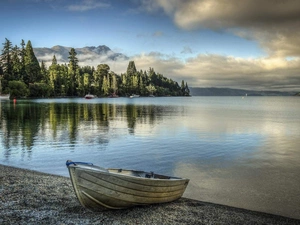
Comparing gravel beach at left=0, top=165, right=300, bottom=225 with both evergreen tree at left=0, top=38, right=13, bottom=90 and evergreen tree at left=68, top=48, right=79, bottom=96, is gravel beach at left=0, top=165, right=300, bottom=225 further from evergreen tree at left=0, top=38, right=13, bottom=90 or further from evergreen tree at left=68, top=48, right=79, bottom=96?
evergreen tree at left=68, top=48, right=79, bottom=96

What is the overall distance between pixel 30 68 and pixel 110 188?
162 metres

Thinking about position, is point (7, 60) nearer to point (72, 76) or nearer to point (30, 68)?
point (30, 68)

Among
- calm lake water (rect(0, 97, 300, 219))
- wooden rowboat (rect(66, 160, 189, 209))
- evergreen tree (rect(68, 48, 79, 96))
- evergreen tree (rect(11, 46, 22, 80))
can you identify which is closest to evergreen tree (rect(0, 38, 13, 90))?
evergreen tree (rect(11, 46, 22, 80))

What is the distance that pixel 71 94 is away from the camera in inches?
7525

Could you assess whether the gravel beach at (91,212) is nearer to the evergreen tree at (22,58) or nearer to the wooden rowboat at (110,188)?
the wooden rowboat at (110,188)

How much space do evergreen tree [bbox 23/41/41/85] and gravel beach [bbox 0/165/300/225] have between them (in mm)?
154841

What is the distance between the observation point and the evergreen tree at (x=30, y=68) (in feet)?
500

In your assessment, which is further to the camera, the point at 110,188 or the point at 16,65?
the point at 16,65

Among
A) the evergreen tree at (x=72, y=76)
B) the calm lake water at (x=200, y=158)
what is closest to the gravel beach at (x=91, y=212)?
the calm lake water at (x=200, y=158)

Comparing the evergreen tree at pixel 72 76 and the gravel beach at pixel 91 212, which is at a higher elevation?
the evergreen tree at pixel 72 76

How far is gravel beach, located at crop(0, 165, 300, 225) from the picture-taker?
8.96 metres

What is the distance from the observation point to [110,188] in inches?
357

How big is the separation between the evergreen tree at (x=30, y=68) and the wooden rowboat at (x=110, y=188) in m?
158

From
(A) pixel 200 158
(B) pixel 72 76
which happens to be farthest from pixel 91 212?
(B) pixel 72 76
